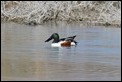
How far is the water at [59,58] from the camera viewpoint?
1112cm

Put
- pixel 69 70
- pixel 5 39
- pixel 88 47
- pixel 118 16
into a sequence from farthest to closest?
1. pixel 118 16
2. pixel 5 39
3. pixel 88 47
4. pixel 69 70

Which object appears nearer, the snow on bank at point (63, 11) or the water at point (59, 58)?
the water at point (59, 58)

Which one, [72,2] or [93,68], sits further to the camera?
[72,2]

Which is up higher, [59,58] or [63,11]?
[59,58]

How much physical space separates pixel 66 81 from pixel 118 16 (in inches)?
685

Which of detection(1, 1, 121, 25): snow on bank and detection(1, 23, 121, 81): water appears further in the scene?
detection(1, 1, 121, 25): snow on bank

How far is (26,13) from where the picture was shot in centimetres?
2795

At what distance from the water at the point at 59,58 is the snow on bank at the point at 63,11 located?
6.82 m

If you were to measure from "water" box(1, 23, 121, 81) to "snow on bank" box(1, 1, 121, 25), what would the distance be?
6.82m

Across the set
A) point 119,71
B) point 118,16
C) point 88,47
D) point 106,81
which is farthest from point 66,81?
point 118,16

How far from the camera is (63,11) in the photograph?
93.8 feet

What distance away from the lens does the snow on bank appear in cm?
2753

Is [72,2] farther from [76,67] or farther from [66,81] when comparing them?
[66,81]

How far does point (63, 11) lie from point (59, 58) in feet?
48.5
